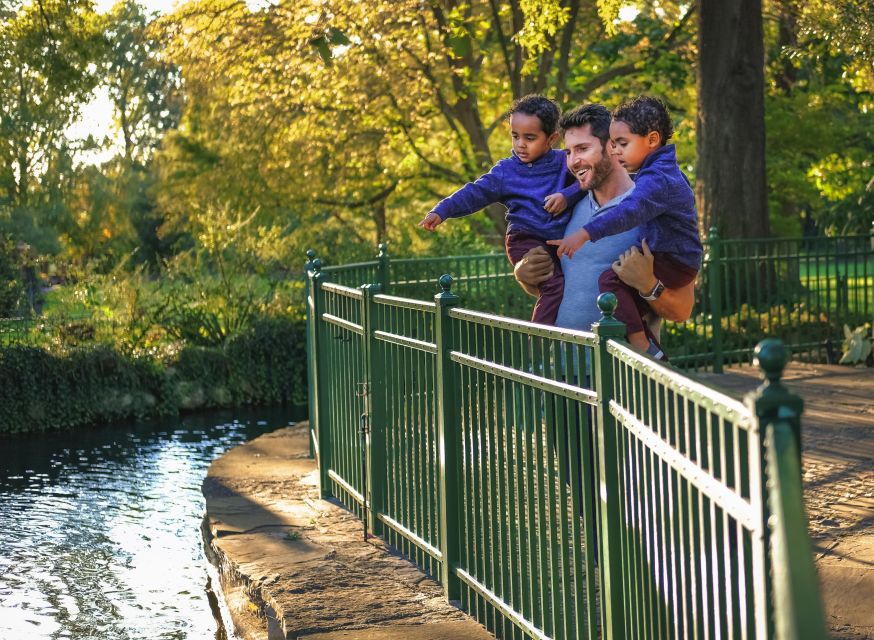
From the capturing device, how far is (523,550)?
179 inches

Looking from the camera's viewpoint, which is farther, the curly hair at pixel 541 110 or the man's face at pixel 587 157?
the curly hair at pixel 541 110

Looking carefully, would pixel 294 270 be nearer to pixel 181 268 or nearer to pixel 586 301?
pixel 181 268

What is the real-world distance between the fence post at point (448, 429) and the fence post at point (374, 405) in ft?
3.13

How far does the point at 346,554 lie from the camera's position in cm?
643

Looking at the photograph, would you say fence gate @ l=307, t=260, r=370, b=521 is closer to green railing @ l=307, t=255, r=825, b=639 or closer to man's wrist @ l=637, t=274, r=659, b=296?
green railing @ l=307, t=255, r=825, b=639

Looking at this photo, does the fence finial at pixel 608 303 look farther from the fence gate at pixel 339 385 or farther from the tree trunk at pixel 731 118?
the tree trunk at pixel 731 118

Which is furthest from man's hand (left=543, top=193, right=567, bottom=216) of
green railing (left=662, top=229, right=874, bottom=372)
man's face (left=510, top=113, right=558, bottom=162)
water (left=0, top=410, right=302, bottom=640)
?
green railing (left=662, top=229, right=874, bottom=372)

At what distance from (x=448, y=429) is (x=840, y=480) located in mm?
3155

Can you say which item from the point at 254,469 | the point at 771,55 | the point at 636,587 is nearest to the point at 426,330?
the point at 636,587

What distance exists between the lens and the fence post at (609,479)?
3600 mm

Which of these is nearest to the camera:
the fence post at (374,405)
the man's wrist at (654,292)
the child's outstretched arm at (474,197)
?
the man's wrist at (654,292)

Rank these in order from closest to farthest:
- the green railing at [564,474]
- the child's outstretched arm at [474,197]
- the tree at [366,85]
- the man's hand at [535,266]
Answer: the green railing at [564,474], the man's hand at [535,266], the child's outstretched arm at [474,197], the tree at [366,85]

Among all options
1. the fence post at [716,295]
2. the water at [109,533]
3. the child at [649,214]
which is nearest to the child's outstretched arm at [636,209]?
the child at [649,214]

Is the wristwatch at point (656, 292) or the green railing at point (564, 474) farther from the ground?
the wristwatch at point (656, 292)
